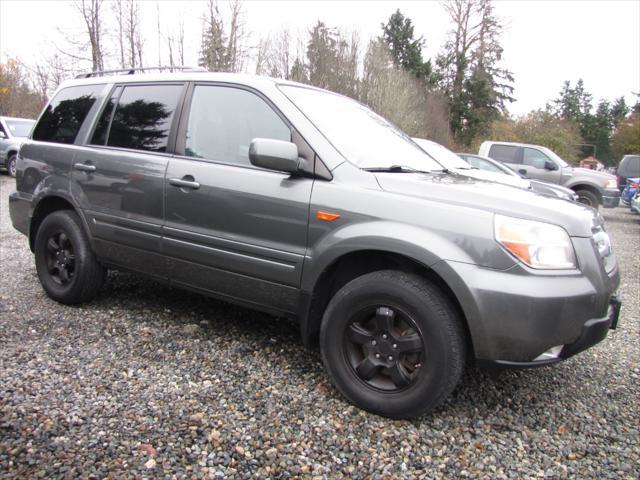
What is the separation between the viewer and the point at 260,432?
2404mm

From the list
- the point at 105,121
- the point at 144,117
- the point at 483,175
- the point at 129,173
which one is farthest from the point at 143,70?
the point at 483,175

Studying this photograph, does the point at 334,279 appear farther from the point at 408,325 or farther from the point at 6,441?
the point at 6,441

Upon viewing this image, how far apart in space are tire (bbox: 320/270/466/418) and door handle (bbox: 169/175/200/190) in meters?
1.16

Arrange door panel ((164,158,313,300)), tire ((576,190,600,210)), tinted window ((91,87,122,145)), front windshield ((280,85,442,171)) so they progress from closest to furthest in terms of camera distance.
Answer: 1. door panel ((164,158,313,300))
2. front windshield ((280,85,442,171))
3. tinted window ((91,87,122,145))
4. tire ((576,190,600,210))

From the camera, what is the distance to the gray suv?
2342 millimetres

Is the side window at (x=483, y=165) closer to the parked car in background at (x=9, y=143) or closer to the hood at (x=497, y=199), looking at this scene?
the hood at (x=497, y=199)

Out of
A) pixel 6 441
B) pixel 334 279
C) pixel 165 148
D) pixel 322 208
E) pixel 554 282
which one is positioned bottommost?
pixel 6 441

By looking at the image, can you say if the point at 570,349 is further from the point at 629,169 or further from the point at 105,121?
the point at 629,169

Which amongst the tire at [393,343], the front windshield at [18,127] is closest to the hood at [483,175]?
the tire at [393,343]

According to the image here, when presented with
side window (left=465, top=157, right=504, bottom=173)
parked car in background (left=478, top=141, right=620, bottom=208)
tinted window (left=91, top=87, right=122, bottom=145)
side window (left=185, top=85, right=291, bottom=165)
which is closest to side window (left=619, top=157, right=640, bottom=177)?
parked car in background (left=478, top=141, right=620, bottom=208)

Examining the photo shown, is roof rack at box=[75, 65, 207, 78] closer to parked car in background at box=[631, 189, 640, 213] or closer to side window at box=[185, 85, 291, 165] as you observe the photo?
side window at box=[185, 85, 291, 165]

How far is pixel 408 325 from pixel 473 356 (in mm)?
351

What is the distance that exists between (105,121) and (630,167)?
17396 mm

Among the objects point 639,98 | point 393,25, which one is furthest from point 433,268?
point 639,98
